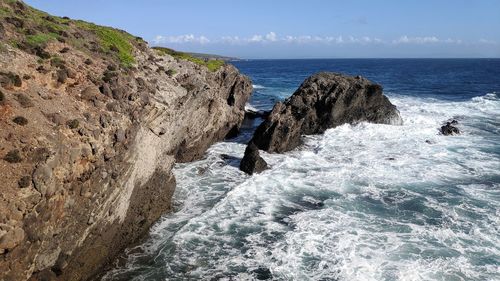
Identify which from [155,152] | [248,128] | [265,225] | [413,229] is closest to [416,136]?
[248,128]

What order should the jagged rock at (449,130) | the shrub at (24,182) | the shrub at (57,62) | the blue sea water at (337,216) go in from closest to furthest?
the shrub at (24,182) → the blue sea water at (337,216) → the shrub at (57,62) → the jagged rock at (449,130)

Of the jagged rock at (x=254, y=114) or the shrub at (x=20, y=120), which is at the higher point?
the shrub at (x=20, y=120)

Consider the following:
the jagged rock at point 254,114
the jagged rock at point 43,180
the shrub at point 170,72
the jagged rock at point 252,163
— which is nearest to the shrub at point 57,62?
the jagged rock at point 43,180

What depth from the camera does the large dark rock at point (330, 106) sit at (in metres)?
42.6

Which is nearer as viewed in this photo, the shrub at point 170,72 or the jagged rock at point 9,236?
the jagged rock at point 9,236

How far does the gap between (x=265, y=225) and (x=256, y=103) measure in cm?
4916

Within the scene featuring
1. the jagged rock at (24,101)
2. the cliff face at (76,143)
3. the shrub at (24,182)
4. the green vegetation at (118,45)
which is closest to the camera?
the shrub at (24,182)

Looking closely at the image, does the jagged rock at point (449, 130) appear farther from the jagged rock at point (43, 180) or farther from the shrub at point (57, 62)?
the jagged rock at point (43, 180)

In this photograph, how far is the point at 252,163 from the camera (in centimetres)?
3316

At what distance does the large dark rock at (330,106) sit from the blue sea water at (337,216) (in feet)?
10.7

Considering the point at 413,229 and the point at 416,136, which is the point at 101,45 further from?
the point at 416,136

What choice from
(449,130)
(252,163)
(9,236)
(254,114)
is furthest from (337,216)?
(254,114)

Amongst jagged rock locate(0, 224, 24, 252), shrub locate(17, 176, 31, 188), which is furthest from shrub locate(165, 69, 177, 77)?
jagged rock locate(0, 224, 24, 252)

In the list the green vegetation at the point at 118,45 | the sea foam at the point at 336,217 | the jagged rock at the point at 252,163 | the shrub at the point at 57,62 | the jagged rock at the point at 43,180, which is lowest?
the sea foam at the point at 336,217
